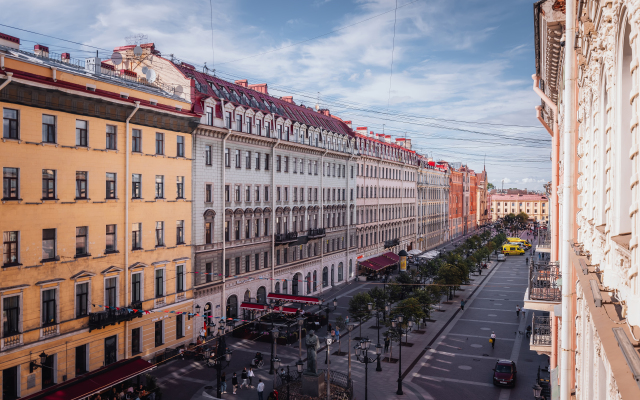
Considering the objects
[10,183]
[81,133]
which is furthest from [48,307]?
[81,133]

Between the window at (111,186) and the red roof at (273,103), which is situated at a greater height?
the red roof at (273,103)

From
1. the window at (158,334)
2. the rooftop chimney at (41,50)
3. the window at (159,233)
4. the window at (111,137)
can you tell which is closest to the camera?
the rooftop chimney at (41,50)

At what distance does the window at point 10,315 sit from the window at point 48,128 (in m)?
8.16

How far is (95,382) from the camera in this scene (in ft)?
79.1

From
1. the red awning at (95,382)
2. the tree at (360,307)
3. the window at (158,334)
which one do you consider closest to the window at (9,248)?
the red awning at (95,382)

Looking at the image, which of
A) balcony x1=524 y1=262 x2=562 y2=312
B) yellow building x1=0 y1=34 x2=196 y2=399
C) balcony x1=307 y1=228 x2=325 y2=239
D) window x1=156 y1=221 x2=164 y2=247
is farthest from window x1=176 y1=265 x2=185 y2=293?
balcony x1=524 y1=262 x2=562 y2=312

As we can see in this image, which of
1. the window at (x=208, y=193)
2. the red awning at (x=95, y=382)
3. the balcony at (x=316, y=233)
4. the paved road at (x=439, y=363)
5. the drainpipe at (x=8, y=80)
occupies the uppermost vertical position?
the drainpipe at (x=8, y=80)

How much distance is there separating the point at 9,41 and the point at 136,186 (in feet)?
34.3

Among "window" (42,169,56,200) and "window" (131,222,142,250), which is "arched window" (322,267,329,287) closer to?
"window" (131,222,142,250)

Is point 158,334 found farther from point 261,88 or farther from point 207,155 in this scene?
point 261,88

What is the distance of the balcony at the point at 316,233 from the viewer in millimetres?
52219

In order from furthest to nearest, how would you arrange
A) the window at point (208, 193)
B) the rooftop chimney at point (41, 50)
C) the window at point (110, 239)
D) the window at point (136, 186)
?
1. the window at point (208, 193)
2. the window at point (136, 186)
3. the window at point (110, 239)
4. the rooftop chimney at point (41, 50)

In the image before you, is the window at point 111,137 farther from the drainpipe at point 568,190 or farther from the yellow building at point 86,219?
the drainpipe at point 568,190

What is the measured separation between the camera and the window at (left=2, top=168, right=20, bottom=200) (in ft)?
78.3
